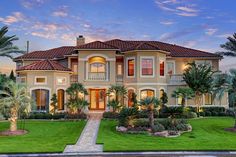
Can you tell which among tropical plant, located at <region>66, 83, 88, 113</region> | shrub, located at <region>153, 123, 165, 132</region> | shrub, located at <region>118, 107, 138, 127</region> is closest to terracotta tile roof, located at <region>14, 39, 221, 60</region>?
tropical plant, located at <region>66, 83, 88, 113</region>

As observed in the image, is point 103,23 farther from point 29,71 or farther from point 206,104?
point 206,104

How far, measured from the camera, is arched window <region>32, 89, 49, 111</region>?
3078 centimetres

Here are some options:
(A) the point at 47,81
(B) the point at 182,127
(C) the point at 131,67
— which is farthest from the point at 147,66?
(B) the point at 182,127

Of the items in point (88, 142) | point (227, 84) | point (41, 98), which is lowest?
point (88, 142)

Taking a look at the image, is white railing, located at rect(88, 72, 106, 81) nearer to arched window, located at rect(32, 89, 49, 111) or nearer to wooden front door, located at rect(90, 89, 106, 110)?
wooden front door, located at rect(90, 89, 106, 110)

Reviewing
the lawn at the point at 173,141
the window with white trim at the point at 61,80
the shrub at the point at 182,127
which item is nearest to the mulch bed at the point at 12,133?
the lawn at the point at 173,141

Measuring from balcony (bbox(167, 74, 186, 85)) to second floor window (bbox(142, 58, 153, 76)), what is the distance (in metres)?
2.68

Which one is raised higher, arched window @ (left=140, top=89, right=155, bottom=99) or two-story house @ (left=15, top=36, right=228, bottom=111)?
two-story house @ (left=15, top=36, right=228, bottom=111)

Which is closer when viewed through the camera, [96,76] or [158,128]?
[158,128]

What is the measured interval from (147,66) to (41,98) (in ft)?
40.3

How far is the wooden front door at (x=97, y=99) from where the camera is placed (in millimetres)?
34000

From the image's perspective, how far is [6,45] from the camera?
28203 millimetres

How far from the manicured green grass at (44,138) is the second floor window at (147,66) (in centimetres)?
985

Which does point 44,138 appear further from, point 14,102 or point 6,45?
point 6,45
